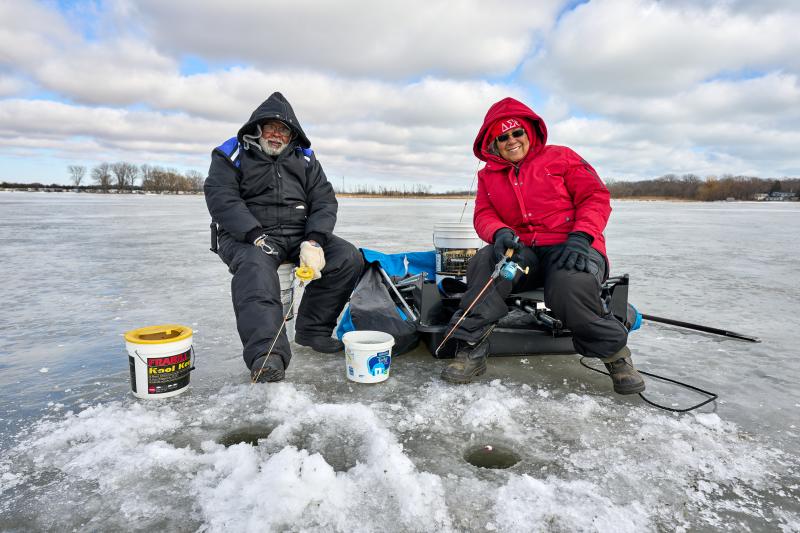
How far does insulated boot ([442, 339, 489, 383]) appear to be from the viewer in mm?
2496

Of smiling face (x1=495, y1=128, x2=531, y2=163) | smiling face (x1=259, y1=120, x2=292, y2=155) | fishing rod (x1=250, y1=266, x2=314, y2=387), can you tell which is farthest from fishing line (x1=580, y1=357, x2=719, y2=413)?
smiling face (x1=259, y1=120, x2=292, y2=155)

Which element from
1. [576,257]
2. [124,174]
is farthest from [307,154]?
[124,174]

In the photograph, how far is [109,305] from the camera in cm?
396

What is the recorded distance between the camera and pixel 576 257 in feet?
7.81

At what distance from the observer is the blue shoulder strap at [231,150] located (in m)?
2.90

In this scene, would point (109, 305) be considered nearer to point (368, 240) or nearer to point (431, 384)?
point (431, 384)

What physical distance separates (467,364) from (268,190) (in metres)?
Answer: 1.58

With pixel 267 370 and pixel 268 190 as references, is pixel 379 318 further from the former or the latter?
pixel 268 190

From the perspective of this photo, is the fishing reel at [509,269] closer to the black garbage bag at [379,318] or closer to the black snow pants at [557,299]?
the black snow pants at [557,299]

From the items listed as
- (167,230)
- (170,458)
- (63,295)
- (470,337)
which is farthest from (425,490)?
(167,230)

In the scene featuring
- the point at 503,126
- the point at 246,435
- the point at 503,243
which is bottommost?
the point at 246,435

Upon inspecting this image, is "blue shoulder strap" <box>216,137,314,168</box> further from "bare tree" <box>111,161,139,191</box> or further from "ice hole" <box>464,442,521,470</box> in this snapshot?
"bare tree" <box>111,161,139,191</box>

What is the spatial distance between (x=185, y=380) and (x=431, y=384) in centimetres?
123

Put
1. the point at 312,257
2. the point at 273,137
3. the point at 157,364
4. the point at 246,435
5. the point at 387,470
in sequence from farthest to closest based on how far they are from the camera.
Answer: the point at 273,137 < the point at 312,257 < the point at 157,364 < the point at 246,435 < the point at 387,470
